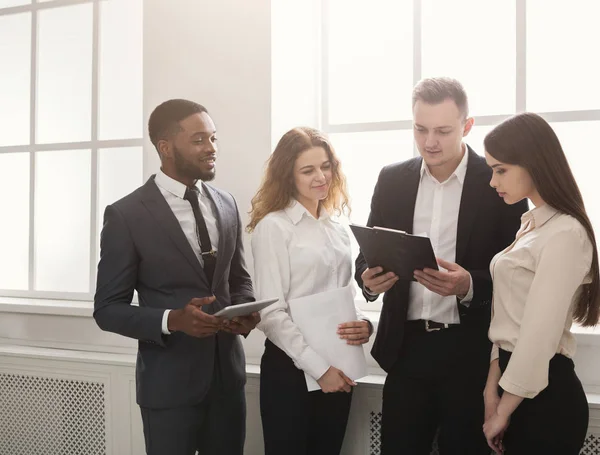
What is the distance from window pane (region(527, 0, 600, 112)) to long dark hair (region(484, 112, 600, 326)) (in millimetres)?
1210

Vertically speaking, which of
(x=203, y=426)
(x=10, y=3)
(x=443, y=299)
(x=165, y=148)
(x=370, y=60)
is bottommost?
(x=203, y=426)

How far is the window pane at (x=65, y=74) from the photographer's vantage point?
12.7ft

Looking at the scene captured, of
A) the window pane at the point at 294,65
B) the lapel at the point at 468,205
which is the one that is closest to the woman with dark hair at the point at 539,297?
the lapel at the point at 468,205

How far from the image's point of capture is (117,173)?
12.3ft

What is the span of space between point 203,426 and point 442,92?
1.44 metres

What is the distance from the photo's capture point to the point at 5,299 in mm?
3836

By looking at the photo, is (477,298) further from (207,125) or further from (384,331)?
(207,125)

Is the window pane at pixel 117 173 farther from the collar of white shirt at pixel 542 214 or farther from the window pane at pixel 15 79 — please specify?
the collar of white shirt at pixel 542 214

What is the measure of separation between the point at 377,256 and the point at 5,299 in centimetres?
266

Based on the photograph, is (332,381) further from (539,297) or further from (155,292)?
(539,297)

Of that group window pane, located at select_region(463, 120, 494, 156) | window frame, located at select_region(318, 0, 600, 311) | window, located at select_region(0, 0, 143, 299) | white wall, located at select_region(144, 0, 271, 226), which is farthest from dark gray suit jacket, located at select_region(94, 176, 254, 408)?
window, located at select_region(0, 0, 143, 299)

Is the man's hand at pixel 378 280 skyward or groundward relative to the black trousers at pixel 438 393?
skyward

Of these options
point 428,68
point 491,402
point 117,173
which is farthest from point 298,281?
point 117,173

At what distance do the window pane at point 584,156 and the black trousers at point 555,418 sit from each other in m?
1.30
